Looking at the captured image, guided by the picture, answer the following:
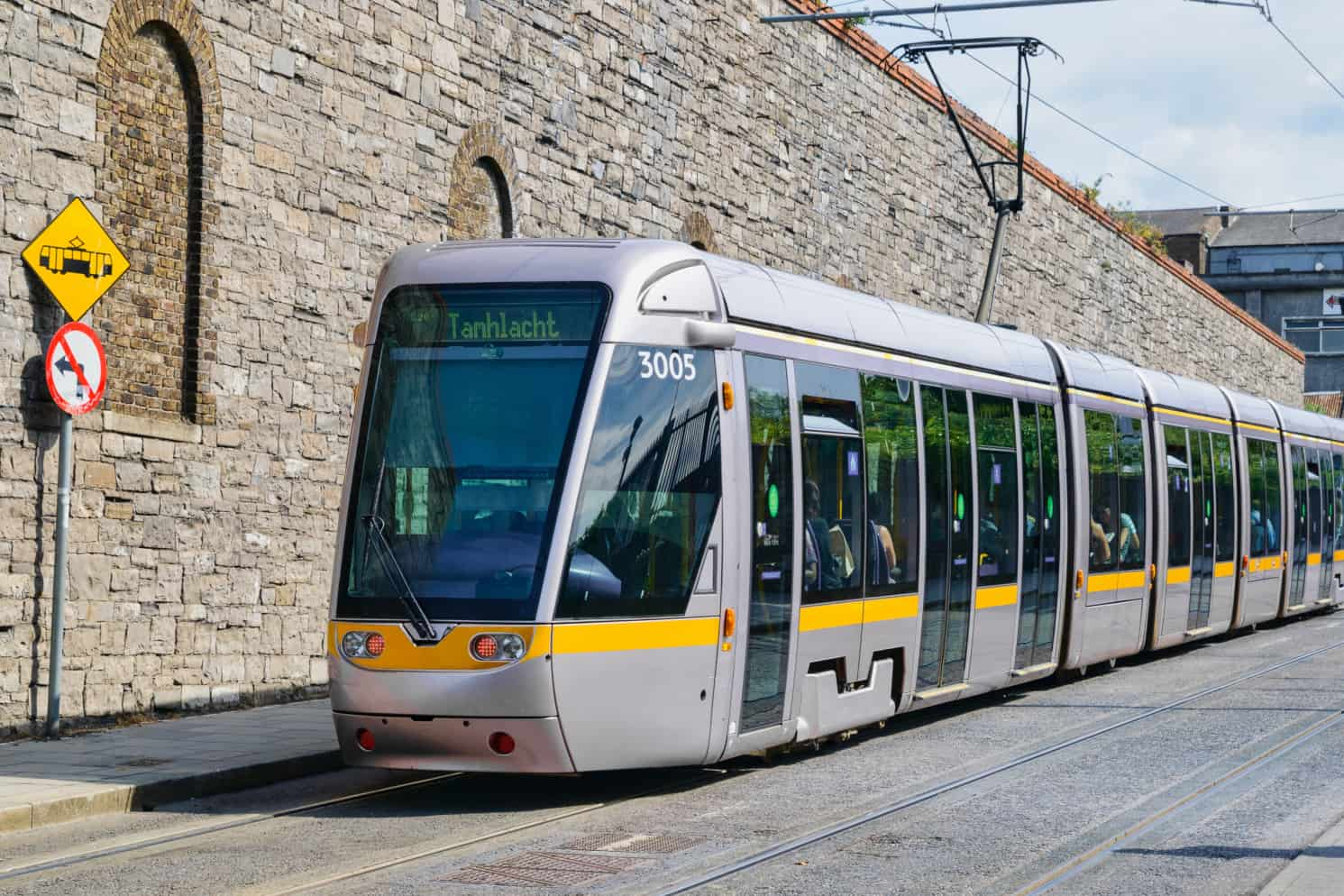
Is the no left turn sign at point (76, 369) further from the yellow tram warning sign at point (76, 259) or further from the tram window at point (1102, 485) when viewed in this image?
the tram window at point (1102, 485)

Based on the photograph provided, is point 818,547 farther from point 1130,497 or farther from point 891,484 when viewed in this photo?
point 1130,497

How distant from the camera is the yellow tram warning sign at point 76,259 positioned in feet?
39.5

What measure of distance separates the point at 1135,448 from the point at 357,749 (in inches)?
414

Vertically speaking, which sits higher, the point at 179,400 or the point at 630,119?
the point at 630,119

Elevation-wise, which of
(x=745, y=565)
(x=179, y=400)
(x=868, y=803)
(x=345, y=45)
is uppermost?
(x=345, y=45)

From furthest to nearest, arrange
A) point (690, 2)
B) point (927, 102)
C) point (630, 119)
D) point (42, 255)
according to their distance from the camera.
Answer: point (927, 102) → point (690, 2) → point (630, 119) → point (42, 255)

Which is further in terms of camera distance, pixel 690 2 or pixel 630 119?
pixel 690 2

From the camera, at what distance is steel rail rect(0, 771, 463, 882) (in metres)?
7.81

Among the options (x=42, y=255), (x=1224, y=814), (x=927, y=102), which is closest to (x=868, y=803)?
(x=1224, y=814)

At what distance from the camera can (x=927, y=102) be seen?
28.8 m

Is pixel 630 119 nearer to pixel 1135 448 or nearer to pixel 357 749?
pixel 1135 448

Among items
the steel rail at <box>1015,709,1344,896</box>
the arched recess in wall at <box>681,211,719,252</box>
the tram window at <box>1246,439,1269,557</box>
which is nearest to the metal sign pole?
the steel rail at <box>1015,709,1344,896</box>

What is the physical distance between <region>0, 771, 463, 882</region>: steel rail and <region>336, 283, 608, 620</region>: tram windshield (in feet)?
3.55

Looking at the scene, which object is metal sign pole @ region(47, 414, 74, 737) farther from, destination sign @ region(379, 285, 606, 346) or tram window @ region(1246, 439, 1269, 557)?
tram window @ region(1246, 439, 1269, 557)
